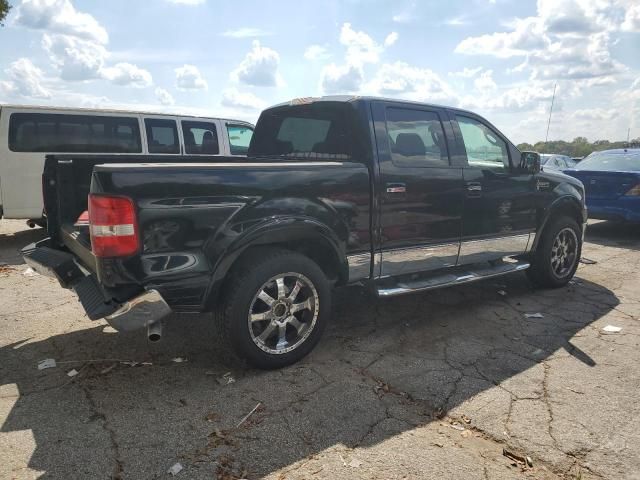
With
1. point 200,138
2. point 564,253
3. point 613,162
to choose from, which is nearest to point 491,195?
point 564,253

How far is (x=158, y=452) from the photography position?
8.41ft

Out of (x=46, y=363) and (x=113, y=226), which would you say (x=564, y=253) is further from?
(x=46, y=363)

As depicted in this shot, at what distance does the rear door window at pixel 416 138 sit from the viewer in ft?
13.3

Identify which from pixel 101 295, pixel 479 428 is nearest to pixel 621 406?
pixel 479 428

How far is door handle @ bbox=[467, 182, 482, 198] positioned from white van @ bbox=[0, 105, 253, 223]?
3.68 m

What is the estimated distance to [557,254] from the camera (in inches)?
219

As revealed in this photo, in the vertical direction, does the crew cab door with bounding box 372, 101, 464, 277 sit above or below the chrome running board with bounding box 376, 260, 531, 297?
above

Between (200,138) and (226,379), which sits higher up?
(200,138)

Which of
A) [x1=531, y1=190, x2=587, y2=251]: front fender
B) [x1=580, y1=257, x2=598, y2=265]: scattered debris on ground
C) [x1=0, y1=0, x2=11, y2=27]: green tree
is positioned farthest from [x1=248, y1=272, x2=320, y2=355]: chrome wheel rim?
[x1=0, y1=0, x2=11, y2=27]: green tree

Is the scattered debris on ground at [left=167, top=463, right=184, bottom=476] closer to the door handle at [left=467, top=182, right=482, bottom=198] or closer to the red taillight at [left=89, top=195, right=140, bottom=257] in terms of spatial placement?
the red taillight at [left=89, top=195, right=140, bottom=257]

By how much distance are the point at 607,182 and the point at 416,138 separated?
6.12m

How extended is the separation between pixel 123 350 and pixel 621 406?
3531mm

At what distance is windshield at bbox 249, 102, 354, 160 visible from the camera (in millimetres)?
4055

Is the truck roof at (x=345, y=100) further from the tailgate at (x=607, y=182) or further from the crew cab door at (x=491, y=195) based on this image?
the tailgate at (x=607, y=182)
